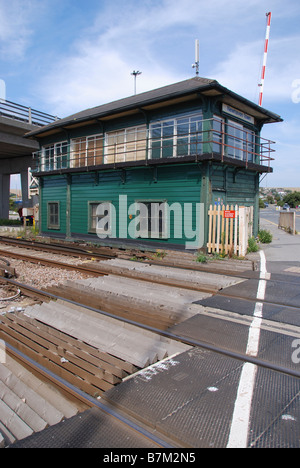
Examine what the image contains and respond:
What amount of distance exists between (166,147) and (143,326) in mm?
9942

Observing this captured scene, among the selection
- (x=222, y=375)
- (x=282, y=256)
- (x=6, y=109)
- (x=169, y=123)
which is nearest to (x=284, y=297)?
(x=222, y=375)

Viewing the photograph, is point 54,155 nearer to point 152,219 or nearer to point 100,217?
point 100,217

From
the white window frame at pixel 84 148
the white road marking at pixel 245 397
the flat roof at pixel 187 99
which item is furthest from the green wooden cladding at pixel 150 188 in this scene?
the white road marking at pixel 245 397

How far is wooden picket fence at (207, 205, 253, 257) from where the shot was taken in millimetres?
11656

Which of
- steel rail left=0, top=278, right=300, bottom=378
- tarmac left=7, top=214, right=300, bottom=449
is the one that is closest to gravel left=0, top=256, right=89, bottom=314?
steel rail left=0, top=278, right=300, bottom=378

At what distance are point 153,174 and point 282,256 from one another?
632 centimetres

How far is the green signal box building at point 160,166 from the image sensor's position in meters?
12.6

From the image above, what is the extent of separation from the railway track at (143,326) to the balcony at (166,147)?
6.14m

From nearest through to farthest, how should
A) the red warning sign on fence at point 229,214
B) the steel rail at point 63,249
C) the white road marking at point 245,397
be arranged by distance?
1. the white road marking at point 245,397
2. the red warning sign on fence at point 229,214
3. the steel rail at point 63,249

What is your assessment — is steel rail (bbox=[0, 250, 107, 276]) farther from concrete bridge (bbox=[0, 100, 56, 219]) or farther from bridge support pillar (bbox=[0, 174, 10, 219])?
bridge support pillar (bbox=[0, 174, 10, 219])

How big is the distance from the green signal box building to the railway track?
204 inches

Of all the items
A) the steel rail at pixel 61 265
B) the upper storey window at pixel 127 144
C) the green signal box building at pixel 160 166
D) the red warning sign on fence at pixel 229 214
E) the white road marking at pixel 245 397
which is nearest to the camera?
the white road marking at pixel 245 397

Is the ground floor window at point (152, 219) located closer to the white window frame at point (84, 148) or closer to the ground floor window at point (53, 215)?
the white window frame at point (84, 148)

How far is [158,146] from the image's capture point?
14.2 m
